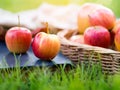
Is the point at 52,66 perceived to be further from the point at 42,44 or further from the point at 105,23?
the point at 105,23

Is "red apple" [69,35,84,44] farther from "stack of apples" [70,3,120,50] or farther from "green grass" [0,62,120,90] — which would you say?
"green grass" [0,62,120,90]

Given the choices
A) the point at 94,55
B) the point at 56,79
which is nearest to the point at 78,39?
the point at 94,55

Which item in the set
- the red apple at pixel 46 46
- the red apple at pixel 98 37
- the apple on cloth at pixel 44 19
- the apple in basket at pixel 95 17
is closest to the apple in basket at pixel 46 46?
the red apple at pixel 46 46

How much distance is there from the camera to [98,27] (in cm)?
174

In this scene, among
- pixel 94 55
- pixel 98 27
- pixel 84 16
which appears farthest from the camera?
pixel 84 16

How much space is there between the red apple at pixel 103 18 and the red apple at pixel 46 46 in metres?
0.23

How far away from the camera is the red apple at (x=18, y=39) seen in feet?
5.72

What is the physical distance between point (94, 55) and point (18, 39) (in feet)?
1.15

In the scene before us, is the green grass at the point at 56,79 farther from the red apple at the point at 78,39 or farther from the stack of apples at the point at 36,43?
the red apple at the point at 78,39

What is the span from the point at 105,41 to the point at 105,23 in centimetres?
Result: 13

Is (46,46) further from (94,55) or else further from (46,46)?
(94,55)

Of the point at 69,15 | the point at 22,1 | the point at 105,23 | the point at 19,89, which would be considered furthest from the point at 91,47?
the point at 22,1

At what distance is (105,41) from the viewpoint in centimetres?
171

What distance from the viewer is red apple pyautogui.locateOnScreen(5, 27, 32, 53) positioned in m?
1.74
